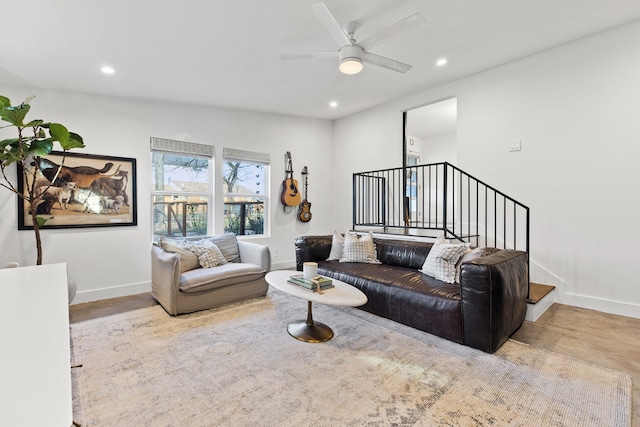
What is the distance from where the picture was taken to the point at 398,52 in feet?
10.6

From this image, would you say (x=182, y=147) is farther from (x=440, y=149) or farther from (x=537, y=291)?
(x=440, y=149)

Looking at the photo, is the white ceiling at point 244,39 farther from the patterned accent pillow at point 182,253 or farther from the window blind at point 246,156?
the patterned accent pillow at point 182,253

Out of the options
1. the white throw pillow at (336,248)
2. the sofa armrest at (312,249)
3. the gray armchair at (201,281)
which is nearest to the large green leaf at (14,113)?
the gray armchair at (201,281)

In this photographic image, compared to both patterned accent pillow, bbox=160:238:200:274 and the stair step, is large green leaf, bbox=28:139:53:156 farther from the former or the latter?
the stair step

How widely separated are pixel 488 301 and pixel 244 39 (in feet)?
10.0

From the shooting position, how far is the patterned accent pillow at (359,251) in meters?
3.76

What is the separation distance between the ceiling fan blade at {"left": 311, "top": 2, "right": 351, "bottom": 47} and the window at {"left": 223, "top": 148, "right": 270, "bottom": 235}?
109 inches

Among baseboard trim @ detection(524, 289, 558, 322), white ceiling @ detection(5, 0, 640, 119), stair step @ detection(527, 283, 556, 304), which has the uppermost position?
white ceiling @ detection(5, 0, 640, 119)

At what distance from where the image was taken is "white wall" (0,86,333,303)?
3.54 meters

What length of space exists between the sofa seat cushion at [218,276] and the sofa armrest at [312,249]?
536 mm

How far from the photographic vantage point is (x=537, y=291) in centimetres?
320

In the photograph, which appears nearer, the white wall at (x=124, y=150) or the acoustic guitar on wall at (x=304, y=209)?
the white wall at (x=124, y=150)

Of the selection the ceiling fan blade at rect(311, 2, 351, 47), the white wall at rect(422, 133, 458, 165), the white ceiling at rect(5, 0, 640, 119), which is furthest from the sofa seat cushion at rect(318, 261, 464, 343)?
the white wall at rect(422, 133, 458, 165)

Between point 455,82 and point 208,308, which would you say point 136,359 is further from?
point 455,82
